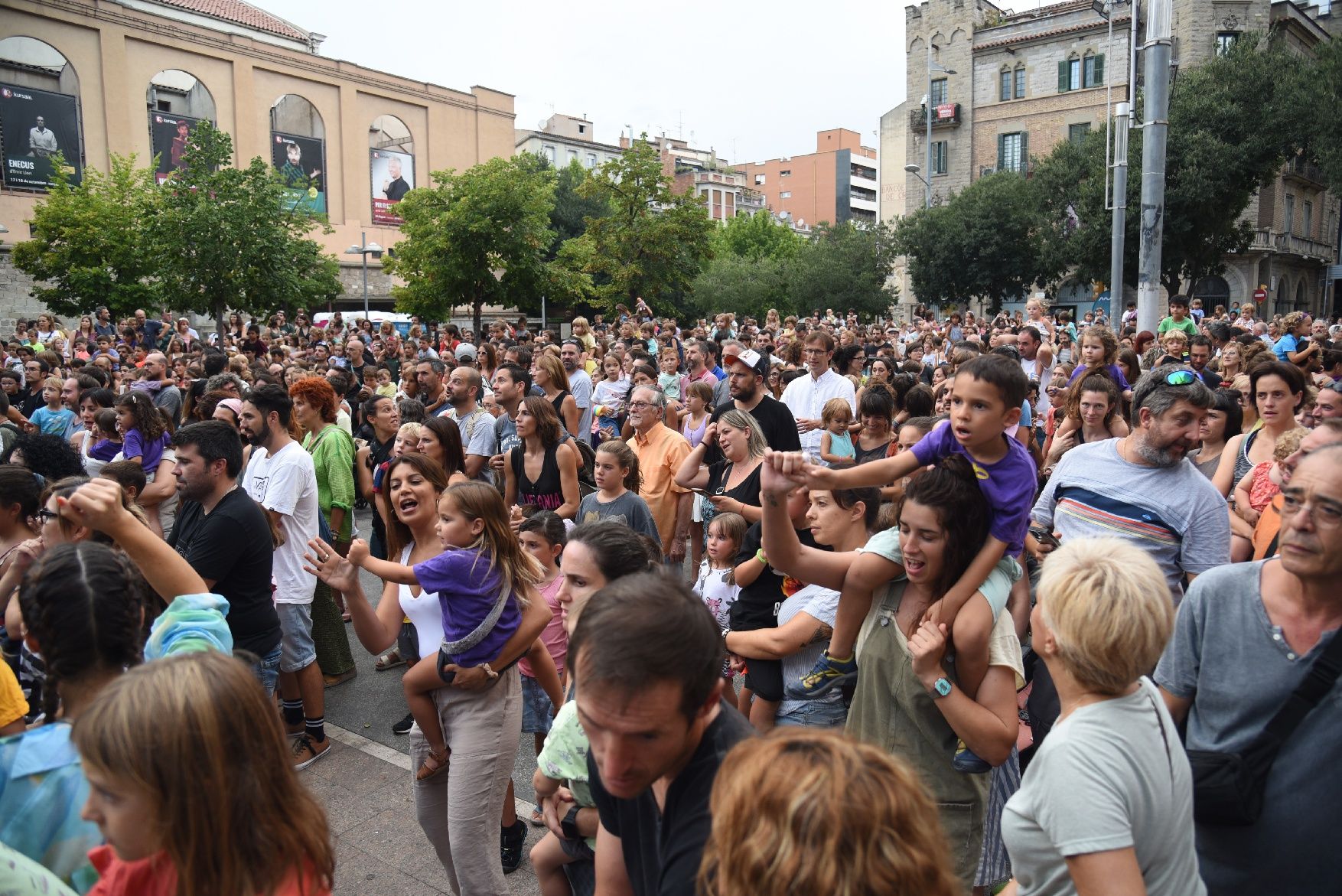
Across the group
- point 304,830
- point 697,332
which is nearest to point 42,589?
point 304,830

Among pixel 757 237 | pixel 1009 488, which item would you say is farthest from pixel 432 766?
pixel 757 237

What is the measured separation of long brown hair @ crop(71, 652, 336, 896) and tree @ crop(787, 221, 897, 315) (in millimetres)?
43907

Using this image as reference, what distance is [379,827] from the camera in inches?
169

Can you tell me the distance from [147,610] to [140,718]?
1.40 meters

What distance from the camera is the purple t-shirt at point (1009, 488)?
2.71 m

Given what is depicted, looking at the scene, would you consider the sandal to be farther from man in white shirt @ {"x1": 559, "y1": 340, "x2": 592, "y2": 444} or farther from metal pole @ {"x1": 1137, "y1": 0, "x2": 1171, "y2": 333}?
metal pole @ {"x1": 1137, "y1": 0, "x2": 1171, "y2": 333}

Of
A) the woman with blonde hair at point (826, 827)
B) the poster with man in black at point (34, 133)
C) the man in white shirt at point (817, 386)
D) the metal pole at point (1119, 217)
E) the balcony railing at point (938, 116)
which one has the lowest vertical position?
the woman with blonde hair at point (826, 827)

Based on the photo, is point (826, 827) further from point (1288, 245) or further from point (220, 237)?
point (1288, 245)

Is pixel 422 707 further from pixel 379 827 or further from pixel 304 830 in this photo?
pixel 304 830

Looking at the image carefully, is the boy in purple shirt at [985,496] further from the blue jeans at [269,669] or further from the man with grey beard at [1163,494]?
the blue jeans at [269,669]

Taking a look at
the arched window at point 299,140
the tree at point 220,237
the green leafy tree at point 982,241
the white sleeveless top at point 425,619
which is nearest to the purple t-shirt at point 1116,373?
the white sleeveless top at point 425,619

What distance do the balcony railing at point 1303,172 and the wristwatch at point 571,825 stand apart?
53.7 metres

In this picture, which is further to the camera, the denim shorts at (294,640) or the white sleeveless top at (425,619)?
the denim shorts at (294,640)

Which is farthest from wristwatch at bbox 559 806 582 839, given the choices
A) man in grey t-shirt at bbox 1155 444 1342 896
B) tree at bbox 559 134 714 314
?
tree at bbox 559 134 714 314
